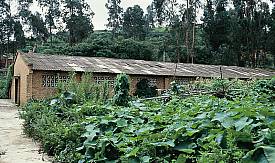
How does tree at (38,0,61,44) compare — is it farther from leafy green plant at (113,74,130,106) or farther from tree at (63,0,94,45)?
leafy green plant at (113,74,130,106)

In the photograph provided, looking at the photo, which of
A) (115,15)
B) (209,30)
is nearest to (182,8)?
(209,30)

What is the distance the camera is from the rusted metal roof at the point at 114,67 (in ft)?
60.5

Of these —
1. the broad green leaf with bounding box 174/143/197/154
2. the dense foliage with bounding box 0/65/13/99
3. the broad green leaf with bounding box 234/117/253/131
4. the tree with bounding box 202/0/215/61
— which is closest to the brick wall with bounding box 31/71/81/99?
the dense foliage with bounding box 0/65/13/99

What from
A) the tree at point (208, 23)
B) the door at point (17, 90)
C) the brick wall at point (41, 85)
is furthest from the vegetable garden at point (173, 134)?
the tree at point (208, 23)

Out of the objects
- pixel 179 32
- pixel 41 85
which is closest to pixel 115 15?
pixel 179 32

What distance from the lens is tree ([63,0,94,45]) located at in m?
42.8

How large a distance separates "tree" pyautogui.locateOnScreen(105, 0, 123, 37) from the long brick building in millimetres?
27553

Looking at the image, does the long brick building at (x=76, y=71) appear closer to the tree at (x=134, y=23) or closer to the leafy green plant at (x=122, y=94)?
the leafy green plant at (x=122, y=94)

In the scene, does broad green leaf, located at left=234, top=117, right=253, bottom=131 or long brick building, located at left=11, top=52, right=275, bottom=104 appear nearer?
broad green leaf, located at left=234, top=117, right=253, bottom=131

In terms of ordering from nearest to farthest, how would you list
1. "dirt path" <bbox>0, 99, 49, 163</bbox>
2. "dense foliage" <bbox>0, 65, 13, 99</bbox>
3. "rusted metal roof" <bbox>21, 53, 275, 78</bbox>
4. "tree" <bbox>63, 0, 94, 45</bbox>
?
"dirt path" <bbox>0, 99, 49, 163</bbox>, "rusted metal roof" <bbox>21, 53, 275, 78</bbox>, "dense foliage" <bbox>0, 65, 13, 99</bbox>, "tree" <bbox>63, 0, 94, 45</bbox>

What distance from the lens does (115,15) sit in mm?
50500

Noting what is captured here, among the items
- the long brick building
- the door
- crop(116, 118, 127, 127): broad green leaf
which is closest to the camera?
crop(116, 118, 127, 127): broad green leaf

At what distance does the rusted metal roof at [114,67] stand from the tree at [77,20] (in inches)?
818

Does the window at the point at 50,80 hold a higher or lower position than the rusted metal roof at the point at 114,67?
lower
